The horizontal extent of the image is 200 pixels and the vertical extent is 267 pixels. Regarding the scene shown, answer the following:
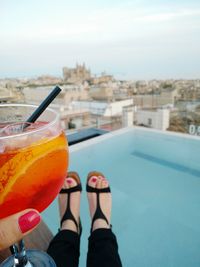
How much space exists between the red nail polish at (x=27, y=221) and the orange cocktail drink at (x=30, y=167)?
0.01 metres

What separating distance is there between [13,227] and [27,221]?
2 centimetres

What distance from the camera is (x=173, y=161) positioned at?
2.53 metres

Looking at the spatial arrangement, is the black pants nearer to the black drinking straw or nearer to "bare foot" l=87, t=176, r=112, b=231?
Result: "bare foot" l=87, t=176, r=112, b=231

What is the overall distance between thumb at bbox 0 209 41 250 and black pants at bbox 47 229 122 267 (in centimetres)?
28

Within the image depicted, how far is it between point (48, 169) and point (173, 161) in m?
2.41

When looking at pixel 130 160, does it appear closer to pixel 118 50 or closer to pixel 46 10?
pixel 46 10

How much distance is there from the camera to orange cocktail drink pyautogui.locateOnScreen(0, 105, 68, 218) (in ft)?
0.93

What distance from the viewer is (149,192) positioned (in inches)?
76.7

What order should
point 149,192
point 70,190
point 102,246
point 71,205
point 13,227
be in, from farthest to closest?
1. point 149,192
2. point 70,190
3. point 71,205
4. point 102,246
5. point 13,227

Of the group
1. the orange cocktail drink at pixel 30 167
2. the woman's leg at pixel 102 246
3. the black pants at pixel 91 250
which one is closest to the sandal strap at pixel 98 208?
the woman's leg at pixel 102 246

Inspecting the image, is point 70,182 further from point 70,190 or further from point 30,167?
point 30,167

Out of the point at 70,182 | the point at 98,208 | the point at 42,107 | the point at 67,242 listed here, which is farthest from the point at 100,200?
the point at 42,107

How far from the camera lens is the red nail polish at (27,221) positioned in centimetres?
29

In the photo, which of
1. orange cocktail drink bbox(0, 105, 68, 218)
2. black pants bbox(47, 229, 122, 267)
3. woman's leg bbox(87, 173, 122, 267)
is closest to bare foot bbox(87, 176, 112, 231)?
woman's leg bbox(87, 173, 122, 267)
